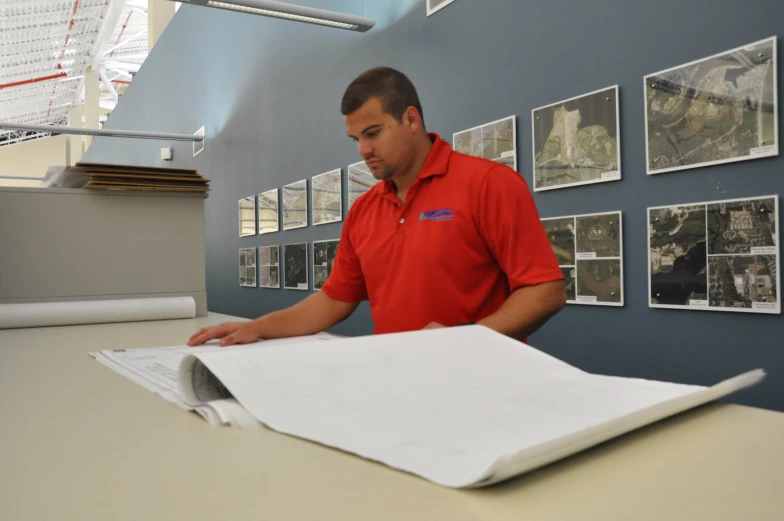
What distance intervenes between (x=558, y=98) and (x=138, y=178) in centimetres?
132

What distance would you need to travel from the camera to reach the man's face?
1363 millimetres

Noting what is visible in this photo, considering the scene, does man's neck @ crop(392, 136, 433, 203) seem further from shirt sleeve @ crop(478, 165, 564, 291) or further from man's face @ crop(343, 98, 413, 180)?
shirt sleeve @ crop(478, 165, 564, 291)

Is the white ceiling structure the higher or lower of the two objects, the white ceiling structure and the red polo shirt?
the higher

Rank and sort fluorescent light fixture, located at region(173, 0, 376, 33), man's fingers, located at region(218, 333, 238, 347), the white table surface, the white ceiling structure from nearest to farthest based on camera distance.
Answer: the white table surface, man's fingers, located at region(218, 333, 238, 347), fluorescent light fixture, located at region(173, 0, 376, 33), the white ceiling structure

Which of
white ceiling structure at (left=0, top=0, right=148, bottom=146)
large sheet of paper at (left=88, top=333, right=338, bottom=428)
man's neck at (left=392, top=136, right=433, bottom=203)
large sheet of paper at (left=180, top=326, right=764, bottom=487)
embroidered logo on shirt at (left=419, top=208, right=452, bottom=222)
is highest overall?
white ceiling structure at (left=0, top=0, right=148, bottom=146)

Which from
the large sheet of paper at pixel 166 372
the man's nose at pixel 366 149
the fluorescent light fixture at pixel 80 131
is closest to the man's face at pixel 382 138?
the man's nose at pixel 366 149

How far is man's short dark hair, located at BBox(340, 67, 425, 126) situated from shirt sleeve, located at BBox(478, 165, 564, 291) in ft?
0.94

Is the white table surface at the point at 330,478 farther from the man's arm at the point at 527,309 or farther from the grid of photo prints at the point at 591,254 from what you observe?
the grid of photo prints at the point at 591,254

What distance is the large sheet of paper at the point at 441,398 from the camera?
385mm

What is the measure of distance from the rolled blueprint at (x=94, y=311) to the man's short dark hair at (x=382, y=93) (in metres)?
0.82

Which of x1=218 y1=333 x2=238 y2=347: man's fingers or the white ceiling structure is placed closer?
x1=218 y1=333 x2=238 y2=347: man's fingers

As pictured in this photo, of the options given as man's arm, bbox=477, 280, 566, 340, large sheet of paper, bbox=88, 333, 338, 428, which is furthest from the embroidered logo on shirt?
large sheet of paper, bbox=88, 333, 338, 428

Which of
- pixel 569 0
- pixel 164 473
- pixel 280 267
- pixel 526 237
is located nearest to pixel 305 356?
pixel 164 473

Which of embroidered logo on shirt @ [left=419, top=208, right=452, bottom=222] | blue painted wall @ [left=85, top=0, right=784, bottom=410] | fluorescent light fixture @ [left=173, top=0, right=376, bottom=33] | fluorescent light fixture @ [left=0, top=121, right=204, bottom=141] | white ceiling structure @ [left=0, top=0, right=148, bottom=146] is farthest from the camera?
white ceiling structure @ [left=0, top=0, right=148, bottom=146]
